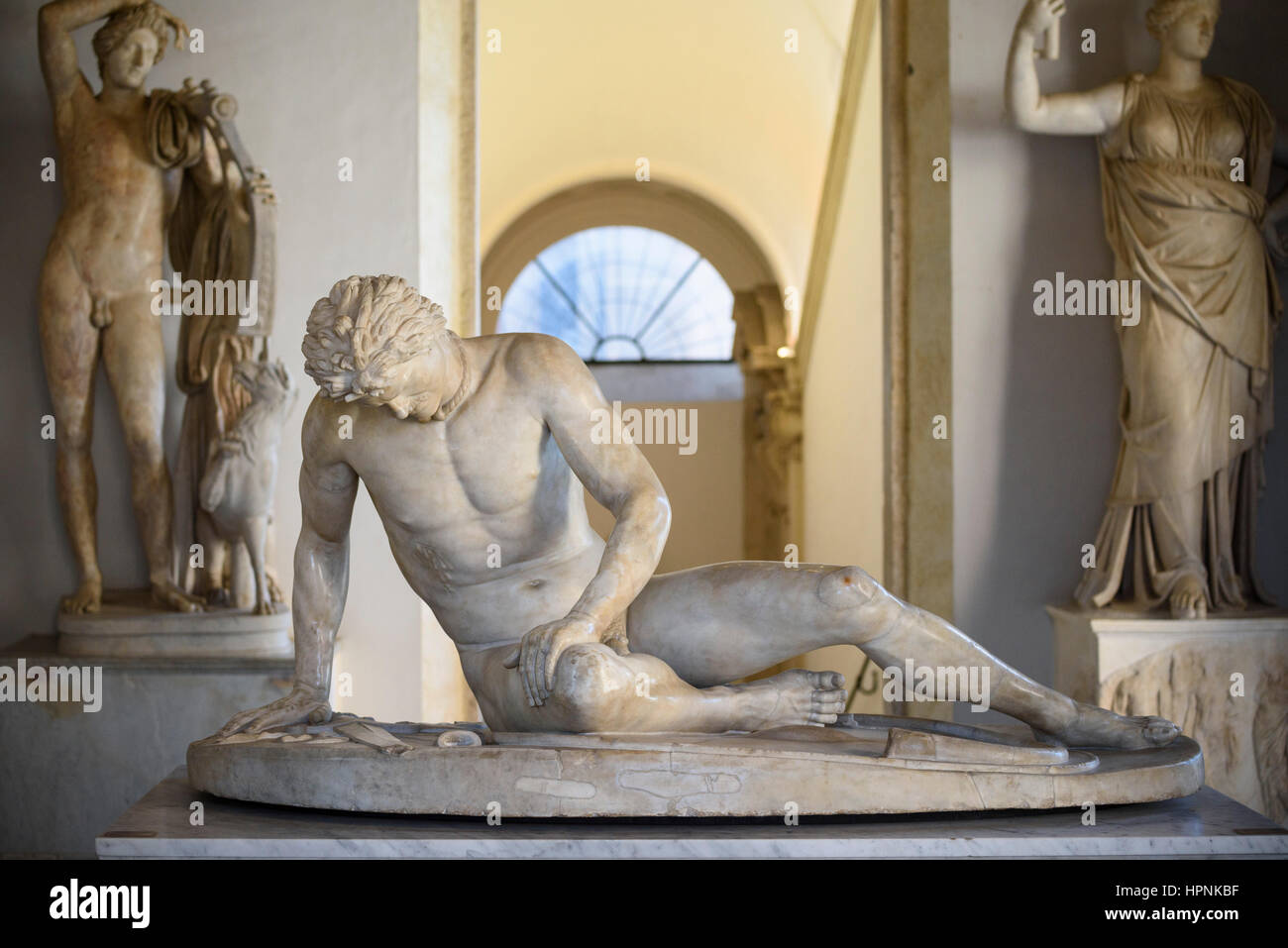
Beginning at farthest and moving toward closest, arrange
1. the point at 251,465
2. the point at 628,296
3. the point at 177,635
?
1. the point at 628,296
2. the point at 177,635
3. the point at 251,465

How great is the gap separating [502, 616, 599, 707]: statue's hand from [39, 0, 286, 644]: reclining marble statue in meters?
2.96

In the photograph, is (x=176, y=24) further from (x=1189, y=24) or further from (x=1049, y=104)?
(x=1189, y=24)

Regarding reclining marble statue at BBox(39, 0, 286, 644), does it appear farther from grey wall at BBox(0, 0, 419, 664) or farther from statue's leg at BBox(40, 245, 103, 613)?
grey wall at BBox(0, 0, 419, 664)

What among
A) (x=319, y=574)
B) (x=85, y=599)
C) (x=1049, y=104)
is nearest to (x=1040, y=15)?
(x=1049, y=104)

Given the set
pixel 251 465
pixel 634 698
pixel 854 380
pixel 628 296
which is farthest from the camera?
pixel 628 296

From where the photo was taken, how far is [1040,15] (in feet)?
19.0

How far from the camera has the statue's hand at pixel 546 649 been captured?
3.02m

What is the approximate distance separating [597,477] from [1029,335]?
3.82 m

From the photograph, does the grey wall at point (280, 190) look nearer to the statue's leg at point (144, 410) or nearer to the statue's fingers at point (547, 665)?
the statue's leg at point (144, 410)

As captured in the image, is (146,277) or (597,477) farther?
(146,277)

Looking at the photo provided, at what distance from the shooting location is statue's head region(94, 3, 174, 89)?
577cm

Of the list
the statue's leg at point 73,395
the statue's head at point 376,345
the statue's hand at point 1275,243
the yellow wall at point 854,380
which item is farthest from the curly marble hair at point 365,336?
the yellow wall at point 854,380

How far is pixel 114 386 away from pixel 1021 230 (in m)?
4.06
